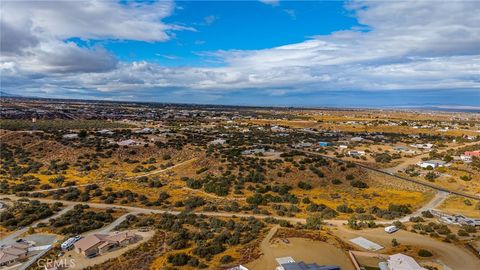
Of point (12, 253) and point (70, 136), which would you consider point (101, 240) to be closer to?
point (12, 253)

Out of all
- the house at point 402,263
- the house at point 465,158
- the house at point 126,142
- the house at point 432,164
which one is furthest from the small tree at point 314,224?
the house at point 126,142

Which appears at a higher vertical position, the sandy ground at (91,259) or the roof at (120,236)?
the roof at (120,236)

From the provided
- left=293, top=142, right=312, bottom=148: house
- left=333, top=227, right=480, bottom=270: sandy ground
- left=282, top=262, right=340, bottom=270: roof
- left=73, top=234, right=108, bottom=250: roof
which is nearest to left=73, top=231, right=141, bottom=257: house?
left=73, top=234, right=108, bottom=250: roof

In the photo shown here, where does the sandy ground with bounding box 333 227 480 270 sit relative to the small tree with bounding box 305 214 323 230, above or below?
below

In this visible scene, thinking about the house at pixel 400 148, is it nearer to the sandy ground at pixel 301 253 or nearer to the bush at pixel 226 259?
the sandy ground at pixel 301 253

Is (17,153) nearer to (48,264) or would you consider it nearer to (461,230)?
(48,264)

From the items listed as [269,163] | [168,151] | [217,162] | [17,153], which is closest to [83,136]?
[17,153]

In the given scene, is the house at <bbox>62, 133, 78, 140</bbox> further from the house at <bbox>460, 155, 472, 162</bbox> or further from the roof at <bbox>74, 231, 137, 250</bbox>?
the house at <bbox>460, 155, 472, 162</bbox>
